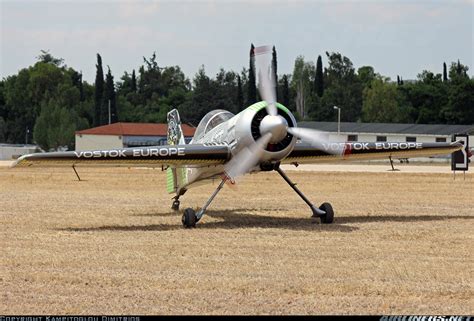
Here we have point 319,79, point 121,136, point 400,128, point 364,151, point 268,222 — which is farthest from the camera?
point 319,79

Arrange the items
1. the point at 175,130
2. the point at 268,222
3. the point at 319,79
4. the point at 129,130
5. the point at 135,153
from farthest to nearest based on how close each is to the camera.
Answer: the point at 319,79 → the point at 129,130 → the point at 175,130 → the point at 268,222 → the point at 135,153

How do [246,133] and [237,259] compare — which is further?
[246,133]

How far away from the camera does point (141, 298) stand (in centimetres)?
1003

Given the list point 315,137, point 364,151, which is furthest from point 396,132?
point 315,137

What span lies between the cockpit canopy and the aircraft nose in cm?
230

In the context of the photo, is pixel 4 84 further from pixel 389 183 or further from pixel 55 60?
pixel 389 183

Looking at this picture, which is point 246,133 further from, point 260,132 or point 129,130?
point 129,130

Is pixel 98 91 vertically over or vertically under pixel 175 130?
over

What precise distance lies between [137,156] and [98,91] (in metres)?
103

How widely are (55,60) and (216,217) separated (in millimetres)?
151034

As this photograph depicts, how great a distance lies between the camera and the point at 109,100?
120562mm

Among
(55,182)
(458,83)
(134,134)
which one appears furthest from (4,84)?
(55,182)

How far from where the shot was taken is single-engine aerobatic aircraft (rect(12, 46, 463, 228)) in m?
17.3

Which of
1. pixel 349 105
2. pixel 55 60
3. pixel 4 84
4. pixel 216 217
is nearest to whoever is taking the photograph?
pixel 216 217
